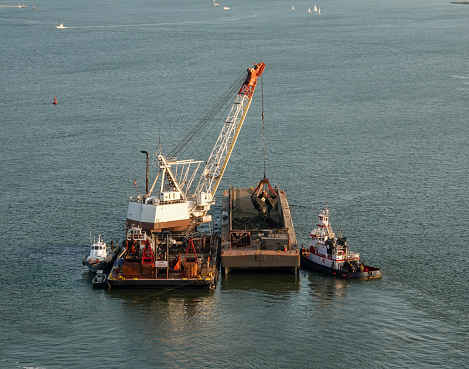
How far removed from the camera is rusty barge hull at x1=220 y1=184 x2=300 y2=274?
6962 cm

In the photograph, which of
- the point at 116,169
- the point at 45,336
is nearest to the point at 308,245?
the point at 45,336

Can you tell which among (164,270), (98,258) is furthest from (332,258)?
(98,258)

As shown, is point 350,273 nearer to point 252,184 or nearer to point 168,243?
point 168,243

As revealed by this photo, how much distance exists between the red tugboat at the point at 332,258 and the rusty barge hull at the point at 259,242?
6.62 ft

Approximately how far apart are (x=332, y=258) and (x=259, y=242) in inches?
276

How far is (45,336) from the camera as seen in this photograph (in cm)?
5888

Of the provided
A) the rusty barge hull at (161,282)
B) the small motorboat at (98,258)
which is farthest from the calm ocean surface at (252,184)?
the small motorboat at (98,258)

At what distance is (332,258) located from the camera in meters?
70.3

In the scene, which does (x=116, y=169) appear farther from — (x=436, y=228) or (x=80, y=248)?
(x=436, y=228)

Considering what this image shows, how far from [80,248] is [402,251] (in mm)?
30981

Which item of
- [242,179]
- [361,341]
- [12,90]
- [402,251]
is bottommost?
[361,341]

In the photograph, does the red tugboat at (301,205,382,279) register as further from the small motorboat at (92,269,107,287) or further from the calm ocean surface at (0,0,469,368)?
the small motorboat at (92,269,107,287)

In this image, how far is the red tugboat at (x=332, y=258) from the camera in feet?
227

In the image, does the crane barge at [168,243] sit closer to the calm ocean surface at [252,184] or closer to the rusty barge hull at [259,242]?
the calm ocean surface at [252,184]
